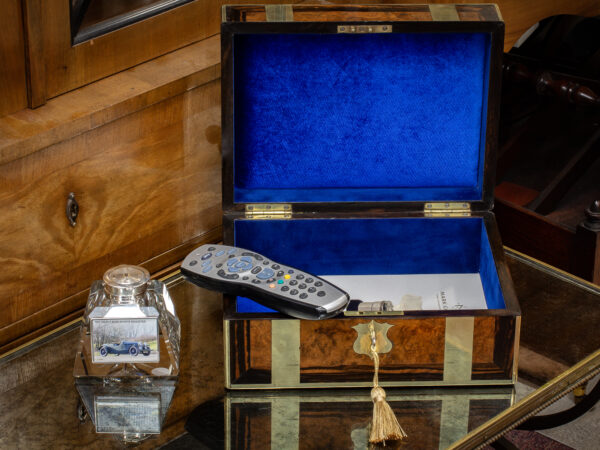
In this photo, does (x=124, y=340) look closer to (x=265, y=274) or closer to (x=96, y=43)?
(x=265, y=274)

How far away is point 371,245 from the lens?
5.36 feet

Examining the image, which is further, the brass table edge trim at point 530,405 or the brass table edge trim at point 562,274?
the brass table edge trim at point 562,274

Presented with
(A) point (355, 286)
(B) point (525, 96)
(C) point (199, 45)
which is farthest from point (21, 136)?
(B) point (525, 96)

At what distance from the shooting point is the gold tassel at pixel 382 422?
4.19ft

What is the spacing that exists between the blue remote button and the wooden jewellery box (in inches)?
2.2

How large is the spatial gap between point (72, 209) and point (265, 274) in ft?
1.18

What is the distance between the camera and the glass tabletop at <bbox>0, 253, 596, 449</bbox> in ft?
4.30

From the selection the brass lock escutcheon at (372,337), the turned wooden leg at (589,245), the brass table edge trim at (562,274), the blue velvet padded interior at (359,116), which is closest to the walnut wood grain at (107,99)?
the blue velvet padded interior at (359,116)

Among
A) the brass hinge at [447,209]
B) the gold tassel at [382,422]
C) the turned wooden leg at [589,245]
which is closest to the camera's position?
the gold tassel at [382,422]

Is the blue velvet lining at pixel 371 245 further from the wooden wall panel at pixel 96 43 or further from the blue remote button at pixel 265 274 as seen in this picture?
the wooden wall panel at pixel 96 43

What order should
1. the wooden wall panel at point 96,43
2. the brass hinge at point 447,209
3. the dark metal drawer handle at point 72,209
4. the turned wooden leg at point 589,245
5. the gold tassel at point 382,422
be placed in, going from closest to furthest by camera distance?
the gold tassel at point 382,422
the wooden wall panel at point 96,43
the dark metal drawer handle at point 72,209
the brass hinge at point 447,209
the turned wooden leg at point 589,245

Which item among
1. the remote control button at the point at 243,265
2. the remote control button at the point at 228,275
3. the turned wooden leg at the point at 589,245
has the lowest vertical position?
the turned wooden leg at the point at 589,245

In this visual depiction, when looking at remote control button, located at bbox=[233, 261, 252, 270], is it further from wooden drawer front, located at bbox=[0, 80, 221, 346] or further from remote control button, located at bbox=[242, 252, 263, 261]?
wooden drawer front, located at bbox=[0, 80, 221, 346]

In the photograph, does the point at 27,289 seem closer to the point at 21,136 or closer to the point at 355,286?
the point at 21,136
